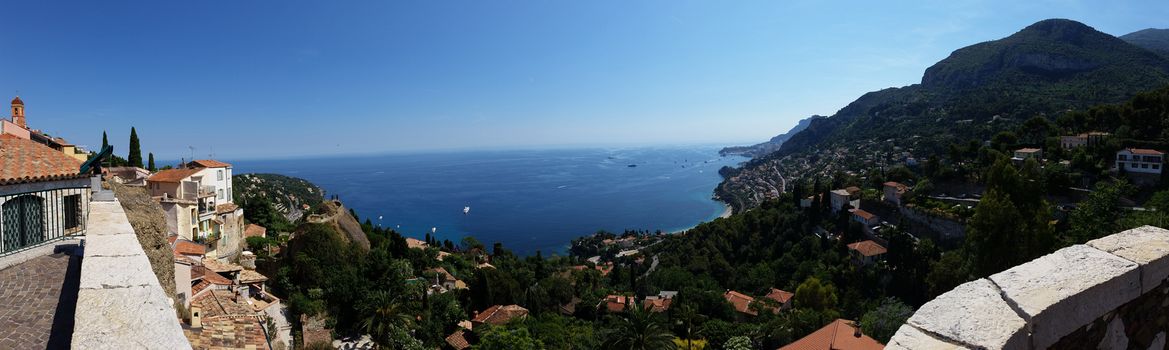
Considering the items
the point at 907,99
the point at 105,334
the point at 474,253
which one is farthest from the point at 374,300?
the point at 907,99

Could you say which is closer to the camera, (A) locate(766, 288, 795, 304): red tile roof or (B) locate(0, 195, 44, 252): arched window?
(B) locate(0, 195, 44, 252): arched window

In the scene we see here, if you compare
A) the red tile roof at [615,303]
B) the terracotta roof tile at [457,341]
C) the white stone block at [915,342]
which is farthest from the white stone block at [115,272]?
the red tile roof at [615,303]

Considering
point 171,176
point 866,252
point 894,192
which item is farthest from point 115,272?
point 894,192

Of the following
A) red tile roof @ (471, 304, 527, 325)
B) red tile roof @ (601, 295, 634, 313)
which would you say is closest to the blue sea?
red tile roof @ (601, 295, 634, 313)

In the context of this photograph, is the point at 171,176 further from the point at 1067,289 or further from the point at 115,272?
the point at 1067,289

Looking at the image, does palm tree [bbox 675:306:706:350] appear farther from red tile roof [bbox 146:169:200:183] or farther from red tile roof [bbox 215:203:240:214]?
red tile roof [bbox 146:169:200:183]

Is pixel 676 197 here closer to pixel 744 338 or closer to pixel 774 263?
pixel 774 263
